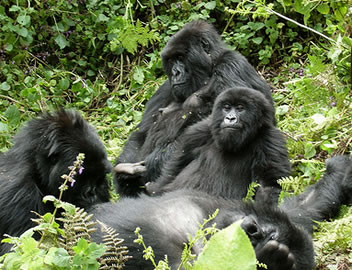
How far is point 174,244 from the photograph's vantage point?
3.57 m

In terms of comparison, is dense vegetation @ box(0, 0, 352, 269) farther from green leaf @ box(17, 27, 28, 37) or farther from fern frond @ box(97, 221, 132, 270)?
fern frond @ box(97, 221, 132, 270)

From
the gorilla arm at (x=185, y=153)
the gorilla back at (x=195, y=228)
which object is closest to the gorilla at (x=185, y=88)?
the gorilla arm at (x=185, y=153)

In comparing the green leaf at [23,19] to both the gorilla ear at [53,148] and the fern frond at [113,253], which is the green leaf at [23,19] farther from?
the fern frond at [113,253]

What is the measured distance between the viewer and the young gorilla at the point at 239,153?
5105 millimetres

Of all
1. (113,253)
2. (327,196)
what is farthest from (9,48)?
(113,253)

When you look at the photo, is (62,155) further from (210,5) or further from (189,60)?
(210,5)

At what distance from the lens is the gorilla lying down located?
3.45m

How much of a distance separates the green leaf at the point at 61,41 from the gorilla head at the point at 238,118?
365 cm

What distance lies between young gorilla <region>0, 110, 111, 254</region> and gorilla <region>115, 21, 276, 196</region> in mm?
1387

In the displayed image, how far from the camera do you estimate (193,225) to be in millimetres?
3682

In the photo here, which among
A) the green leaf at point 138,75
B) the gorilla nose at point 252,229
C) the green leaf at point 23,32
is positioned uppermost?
the gorilla nose at point 252,229

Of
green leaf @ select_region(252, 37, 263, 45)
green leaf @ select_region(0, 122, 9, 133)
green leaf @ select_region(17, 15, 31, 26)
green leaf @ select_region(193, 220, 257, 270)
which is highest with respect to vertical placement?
green leaf @ select_region(193, 220, 257, 270)

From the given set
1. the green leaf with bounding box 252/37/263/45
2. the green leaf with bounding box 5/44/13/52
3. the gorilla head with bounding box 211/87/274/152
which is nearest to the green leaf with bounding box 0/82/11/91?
the green leaf with bounding box 5/44/13/52

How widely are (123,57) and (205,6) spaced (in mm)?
1283
